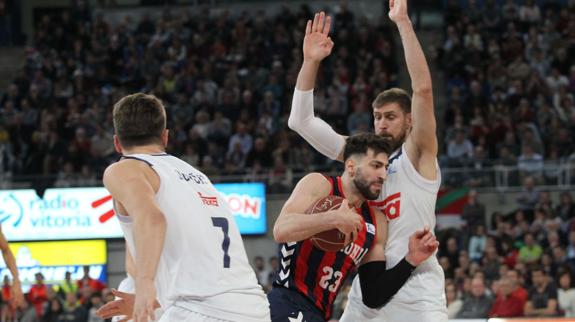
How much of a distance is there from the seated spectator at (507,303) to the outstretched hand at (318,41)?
25.7 feet

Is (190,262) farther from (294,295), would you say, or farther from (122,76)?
(122,76)

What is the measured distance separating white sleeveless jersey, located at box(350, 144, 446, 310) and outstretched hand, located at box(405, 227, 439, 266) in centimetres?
19

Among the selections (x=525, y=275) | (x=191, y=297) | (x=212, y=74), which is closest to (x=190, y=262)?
(x=191, y=297)

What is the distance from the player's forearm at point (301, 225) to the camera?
16.6ft

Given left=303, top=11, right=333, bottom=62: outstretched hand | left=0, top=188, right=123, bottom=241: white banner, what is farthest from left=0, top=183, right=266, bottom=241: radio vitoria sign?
left=303, top=11, right=333, bottom=62: outstretched hand

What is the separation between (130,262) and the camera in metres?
5.08

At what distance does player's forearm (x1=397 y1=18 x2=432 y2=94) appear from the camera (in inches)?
222

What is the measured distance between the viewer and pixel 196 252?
4.42 metres

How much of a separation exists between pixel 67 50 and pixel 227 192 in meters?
7.99

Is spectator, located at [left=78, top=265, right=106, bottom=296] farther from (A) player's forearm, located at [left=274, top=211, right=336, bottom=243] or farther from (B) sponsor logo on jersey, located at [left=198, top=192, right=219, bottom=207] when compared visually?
(B) sponsor logo on jersey, located at [left=198, top=192, right=219, bottom=207]

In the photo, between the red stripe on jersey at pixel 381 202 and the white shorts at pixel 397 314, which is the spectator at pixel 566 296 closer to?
the white shorts at pixel 397 314

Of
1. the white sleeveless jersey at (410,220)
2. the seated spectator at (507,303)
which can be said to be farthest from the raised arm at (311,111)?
the seated spectator at (507,303)

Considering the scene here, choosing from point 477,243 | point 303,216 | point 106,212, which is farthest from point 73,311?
point 303,216

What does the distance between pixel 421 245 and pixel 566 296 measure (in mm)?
8455
